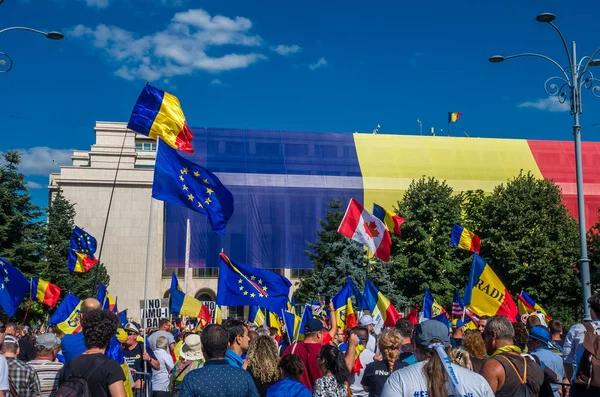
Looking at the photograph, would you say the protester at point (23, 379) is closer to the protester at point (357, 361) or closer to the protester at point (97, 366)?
the protester at point (97, 366)

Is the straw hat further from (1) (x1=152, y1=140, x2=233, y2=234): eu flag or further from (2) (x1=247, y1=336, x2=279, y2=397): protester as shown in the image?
(1) (x1=152, y1=140, x2=233, y2=234): eu flag

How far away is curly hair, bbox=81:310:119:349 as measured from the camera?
17.2 ft

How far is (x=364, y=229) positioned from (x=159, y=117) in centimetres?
753

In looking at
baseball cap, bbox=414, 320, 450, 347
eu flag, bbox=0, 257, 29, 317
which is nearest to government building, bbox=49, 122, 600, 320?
eu flag, bbox=0, 257, 29, 317

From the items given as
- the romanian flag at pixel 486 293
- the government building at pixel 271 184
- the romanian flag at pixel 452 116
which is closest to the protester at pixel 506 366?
the romanian flag at pixel 486 293

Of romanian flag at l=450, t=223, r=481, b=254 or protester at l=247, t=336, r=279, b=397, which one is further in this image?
romanian flag at l=450, t=223, r=481, b=254

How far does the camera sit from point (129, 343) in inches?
464

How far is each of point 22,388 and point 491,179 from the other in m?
60.3

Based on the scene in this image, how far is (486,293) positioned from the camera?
528 inches

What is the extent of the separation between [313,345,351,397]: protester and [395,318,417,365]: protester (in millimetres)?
1042

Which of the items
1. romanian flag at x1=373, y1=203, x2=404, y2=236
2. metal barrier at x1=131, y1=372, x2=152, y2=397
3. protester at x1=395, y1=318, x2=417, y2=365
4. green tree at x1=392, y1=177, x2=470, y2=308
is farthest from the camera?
green tree at x1=392, y1=177, x2=470, y2=308

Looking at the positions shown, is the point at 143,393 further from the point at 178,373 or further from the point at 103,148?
the point at 103,148

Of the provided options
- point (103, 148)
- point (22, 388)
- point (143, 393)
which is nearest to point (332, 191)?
point (103, 148)

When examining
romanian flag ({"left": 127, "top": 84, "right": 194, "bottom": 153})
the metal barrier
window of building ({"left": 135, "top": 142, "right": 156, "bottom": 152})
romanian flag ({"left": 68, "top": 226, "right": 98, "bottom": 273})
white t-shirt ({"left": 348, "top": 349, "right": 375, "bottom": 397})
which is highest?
window of building ({"left": 135, "top": 142, "right": 156, "bottom": 152})
